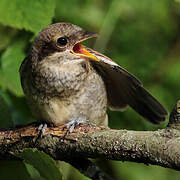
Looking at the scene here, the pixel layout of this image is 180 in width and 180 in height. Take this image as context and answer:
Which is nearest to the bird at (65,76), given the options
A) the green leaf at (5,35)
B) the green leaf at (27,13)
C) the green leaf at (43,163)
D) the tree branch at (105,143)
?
the green leaf at (27,13)

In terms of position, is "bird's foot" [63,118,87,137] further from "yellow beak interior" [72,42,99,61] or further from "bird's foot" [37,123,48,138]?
"yellow beak interior" [72,42,99,61]

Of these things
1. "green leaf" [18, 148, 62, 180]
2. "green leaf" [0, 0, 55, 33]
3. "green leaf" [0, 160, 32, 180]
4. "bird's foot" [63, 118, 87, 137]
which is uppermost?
"green leaf" [0, 0, 55, 33]

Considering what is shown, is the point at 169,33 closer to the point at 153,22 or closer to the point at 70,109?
the point at 153,22

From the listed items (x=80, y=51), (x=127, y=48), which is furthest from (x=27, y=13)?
(x=127, y=48)

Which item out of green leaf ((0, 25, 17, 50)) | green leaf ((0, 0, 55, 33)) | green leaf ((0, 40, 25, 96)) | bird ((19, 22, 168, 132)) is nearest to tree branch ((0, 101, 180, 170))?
bird ((19, 22, 168, 132))

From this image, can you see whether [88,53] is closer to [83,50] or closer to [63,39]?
[83,50]

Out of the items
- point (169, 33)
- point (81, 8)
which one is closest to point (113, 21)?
point (81, 8)
